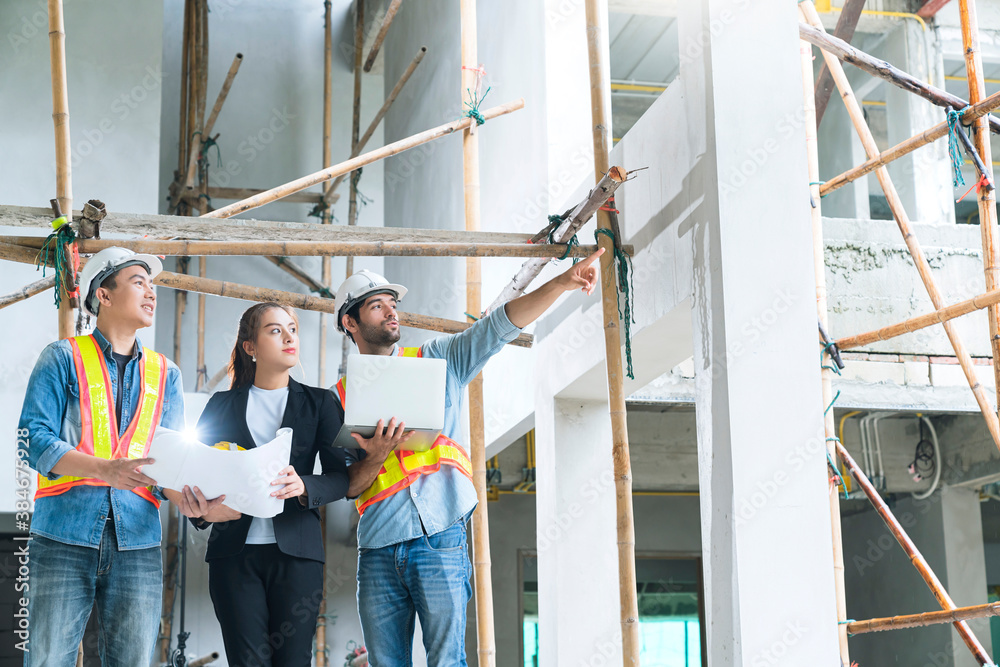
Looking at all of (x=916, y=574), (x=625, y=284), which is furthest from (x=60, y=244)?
(x=916, y=574)

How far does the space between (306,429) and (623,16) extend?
23.9 ft

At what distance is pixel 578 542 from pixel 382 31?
4.34m

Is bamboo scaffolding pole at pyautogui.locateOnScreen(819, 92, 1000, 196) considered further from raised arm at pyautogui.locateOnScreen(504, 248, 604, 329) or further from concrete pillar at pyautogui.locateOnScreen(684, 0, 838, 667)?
raised arm at pyautogui.locateOnScreen(504, 248, 604, 329)

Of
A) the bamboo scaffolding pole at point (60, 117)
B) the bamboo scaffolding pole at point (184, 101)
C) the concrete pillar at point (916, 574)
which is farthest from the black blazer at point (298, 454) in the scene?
the concrete pillar at point (916, 574)

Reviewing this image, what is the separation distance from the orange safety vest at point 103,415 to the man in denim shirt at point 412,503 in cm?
51

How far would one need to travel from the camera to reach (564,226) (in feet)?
11.4

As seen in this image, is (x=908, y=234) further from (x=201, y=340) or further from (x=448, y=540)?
(x=201, y=340)

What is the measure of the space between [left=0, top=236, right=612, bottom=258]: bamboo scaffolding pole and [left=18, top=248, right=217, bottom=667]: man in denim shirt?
44 centimetres

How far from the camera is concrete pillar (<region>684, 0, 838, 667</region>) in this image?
286 centimetres

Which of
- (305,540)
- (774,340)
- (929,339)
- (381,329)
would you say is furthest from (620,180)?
(929,339)

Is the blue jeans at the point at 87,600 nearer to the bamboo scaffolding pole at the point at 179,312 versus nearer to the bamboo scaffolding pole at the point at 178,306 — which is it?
the bamboo scaffolding pole at the point at 178,306

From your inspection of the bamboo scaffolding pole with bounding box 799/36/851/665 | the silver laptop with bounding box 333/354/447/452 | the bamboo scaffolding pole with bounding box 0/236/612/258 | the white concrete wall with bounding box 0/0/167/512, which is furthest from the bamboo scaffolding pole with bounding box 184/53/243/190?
the silver laptop with bounding box 333/354/447/452

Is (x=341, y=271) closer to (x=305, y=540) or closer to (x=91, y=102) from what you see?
(x=91, y=102)

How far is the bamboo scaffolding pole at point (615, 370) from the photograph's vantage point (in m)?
3.20
